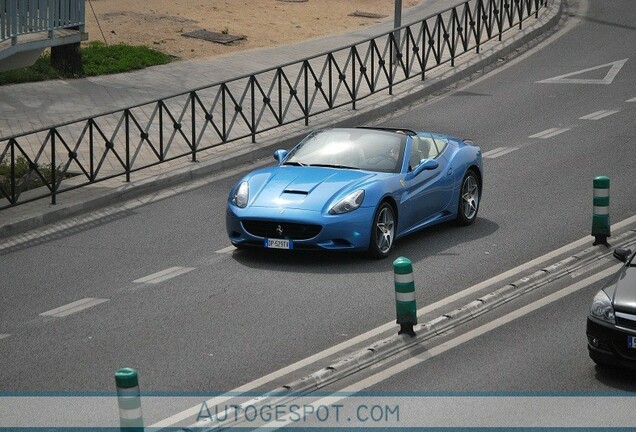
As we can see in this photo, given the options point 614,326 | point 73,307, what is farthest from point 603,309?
point 73,307

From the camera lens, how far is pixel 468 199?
17.9m

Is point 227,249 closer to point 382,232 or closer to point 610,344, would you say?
point 382,232

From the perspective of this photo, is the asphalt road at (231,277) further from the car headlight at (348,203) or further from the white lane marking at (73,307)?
the car headlight at (348,203)

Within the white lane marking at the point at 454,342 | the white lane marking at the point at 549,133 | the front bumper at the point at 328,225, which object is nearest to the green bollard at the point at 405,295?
the white lane marking at the point at 454,342

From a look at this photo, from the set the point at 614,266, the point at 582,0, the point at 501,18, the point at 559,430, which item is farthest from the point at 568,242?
the point at 582,0

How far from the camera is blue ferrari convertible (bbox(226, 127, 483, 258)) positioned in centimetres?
1582

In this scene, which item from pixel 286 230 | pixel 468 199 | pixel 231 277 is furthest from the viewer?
pixel 468 199

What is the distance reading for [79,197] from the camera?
1977 cm

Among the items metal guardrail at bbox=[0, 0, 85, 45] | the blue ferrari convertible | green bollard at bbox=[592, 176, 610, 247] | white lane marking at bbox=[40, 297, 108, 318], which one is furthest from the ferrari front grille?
metal guardrail at bbox=[0, 0, 85, 45]

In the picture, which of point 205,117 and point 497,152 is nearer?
point 497,152

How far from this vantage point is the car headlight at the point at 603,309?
11.5m

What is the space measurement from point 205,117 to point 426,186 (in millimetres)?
6423

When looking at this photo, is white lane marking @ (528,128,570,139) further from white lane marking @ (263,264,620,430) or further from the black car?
the black car

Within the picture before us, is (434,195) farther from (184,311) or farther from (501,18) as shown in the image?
(501,18)
